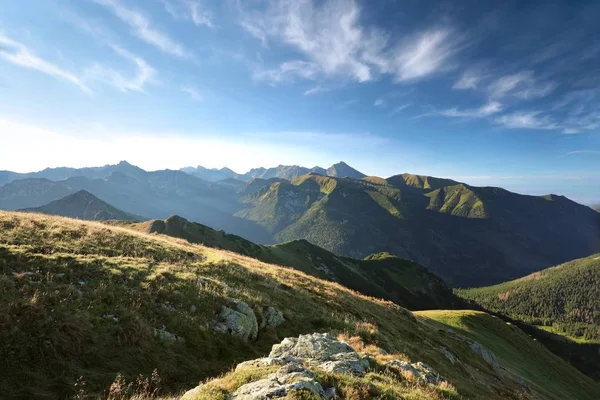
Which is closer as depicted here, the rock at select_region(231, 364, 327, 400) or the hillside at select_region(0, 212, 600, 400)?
the rock at select_region(231, 364, 327, 400)

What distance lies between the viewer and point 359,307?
31.4 metres

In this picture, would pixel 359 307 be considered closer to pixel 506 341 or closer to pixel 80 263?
pixel 80 263

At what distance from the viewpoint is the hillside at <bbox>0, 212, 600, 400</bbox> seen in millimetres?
10766

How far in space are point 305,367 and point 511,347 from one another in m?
84.1

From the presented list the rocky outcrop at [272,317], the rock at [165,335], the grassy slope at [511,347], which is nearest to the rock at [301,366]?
the rock at [165,335]

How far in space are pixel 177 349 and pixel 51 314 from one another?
542cm

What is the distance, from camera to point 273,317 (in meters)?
20.8

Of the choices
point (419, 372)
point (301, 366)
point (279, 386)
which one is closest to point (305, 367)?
point (301, 366)

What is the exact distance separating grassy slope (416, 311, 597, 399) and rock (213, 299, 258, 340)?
50.6 m

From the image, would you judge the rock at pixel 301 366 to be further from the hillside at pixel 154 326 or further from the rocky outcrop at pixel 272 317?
the rocky outcrop at pixel 272 317

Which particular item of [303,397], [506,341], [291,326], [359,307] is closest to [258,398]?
[303,397]

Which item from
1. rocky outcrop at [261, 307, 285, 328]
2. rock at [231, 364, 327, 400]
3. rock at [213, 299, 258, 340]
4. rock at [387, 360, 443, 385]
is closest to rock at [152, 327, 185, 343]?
rock at [213, 299, 258, 340]

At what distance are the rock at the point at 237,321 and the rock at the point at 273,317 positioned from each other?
158cm

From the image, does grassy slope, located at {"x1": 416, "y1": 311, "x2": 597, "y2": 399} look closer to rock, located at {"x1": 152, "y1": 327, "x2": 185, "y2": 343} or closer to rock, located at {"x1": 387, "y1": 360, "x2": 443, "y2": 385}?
rock, located at {"x1": 387, "y1": 360, "x2": 443, "y2": 385}
